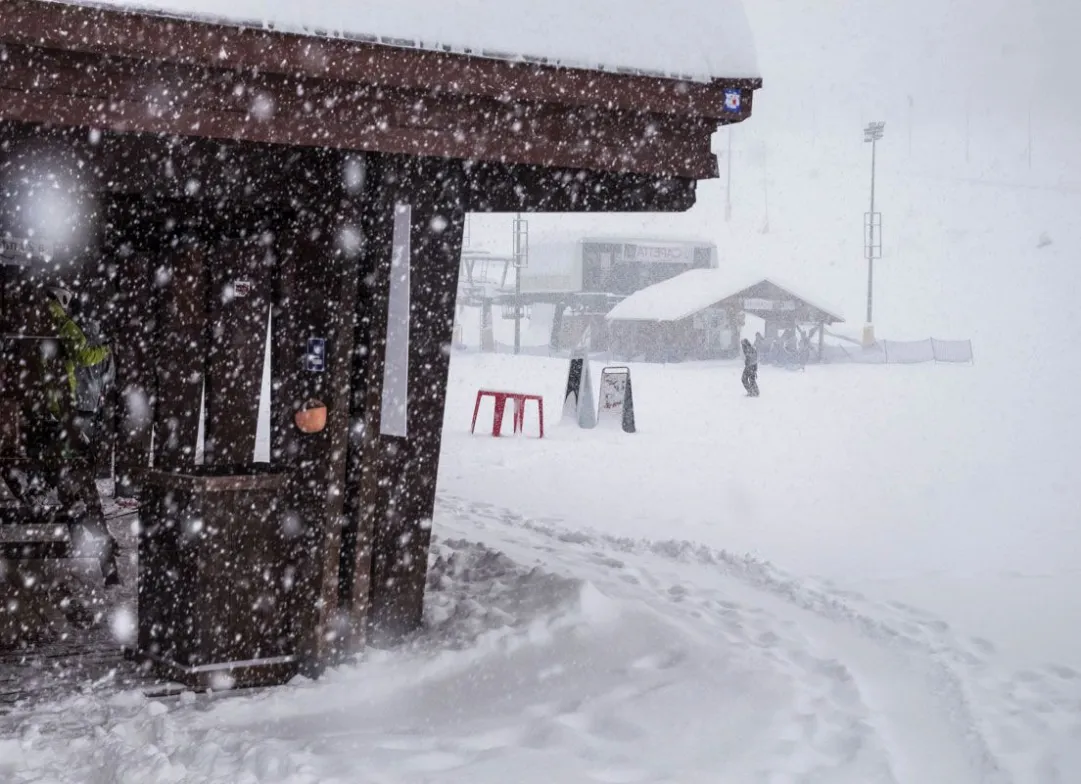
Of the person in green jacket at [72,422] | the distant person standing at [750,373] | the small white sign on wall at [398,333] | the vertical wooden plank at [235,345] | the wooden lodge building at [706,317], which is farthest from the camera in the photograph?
the wooden lodge building at [706,317]

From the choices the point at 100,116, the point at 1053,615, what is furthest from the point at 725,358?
the point at 100,116

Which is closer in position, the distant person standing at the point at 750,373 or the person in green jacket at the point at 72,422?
the person in green jacket at the point at 72,422

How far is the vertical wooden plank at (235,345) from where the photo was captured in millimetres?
7809

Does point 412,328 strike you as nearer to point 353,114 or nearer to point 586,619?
point 353,114

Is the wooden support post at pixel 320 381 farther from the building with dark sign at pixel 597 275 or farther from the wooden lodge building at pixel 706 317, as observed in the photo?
the building with dark sign at pixel 597 275

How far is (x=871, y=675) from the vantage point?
5.42 metres

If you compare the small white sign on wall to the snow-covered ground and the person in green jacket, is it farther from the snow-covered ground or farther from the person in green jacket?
the person in green jacket

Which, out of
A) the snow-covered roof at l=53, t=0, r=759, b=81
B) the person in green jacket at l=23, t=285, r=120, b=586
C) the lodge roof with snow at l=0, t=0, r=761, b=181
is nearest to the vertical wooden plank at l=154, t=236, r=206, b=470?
the person in green jacket at l=23, t=285, r=120, b=586

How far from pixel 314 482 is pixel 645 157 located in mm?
2210

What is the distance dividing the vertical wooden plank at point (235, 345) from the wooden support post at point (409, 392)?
99.6 inches

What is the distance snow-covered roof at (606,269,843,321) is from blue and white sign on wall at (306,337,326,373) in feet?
140

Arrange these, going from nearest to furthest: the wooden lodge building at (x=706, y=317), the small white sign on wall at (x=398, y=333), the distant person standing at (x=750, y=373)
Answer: the small white sign on wall at (x=398, y=333) < the distant person standing at (x=750, y=373) < the wooden lodge building at (x=706, y=317)

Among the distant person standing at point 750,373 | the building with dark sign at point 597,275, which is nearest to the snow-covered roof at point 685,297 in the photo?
the building with dark sign at point 597,275

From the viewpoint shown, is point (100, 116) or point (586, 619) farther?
point (586, 619)
